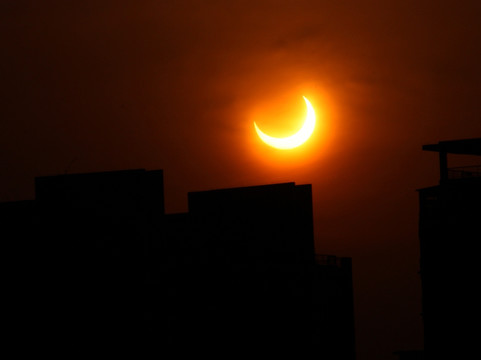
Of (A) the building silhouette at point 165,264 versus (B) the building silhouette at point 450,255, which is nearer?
(A) the building silhouette at point 165,264

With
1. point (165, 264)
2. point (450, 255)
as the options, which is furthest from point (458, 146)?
point (165, 264)

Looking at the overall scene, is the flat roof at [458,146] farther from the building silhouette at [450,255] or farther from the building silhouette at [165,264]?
the building silhouette at [165,264]

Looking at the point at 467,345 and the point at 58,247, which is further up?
the point at 58,247

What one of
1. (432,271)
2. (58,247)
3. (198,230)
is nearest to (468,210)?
(432,271)

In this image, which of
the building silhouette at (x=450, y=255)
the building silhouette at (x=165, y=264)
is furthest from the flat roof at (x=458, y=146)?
the building silhouette at (x=165, y=264)

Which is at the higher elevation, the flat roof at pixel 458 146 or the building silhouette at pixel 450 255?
the flat roof at pixel 458 146

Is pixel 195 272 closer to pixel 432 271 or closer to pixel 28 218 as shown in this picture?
pixel 28 218

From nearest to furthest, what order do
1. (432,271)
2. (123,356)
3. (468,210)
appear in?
(123,356) → (468,210) → (432,271)

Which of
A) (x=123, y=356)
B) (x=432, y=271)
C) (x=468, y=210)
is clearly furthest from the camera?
(x=432, y=271)
